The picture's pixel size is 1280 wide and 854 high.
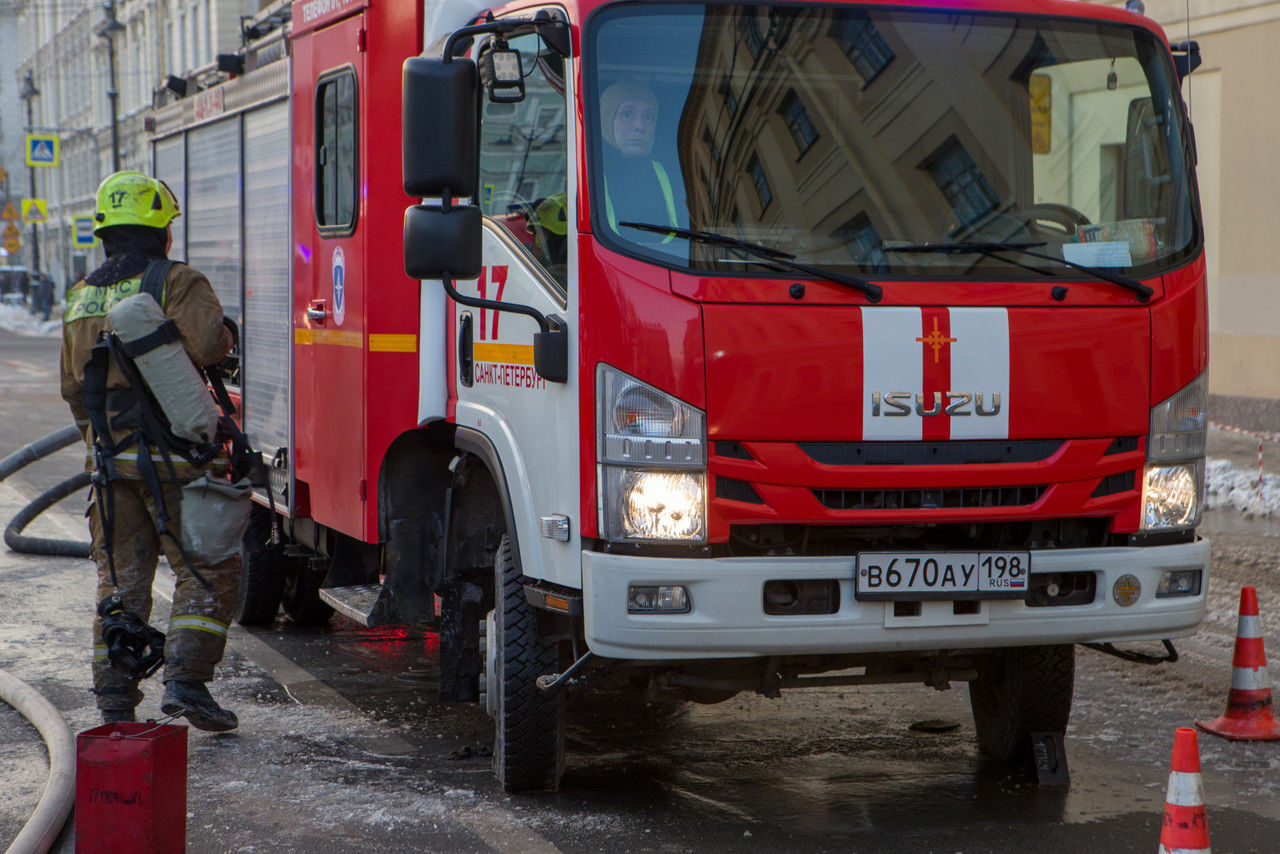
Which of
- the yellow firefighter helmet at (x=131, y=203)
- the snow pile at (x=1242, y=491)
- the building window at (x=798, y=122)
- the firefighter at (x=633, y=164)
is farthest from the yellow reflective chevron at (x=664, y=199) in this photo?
the snow pile at (x=1242, y=491)

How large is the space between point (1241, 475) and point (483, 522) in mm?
8619

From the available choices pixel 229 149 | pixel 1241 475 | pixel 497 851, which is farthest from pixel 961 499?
pixel 1241 475

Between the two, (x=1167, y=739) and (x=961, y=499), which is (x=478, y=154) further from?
(x=1167, y=739)

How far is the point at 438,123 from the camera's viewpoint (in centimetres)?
463

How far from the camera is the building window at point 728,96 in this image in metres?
4.67

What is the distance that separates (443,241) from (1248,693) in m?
3.34

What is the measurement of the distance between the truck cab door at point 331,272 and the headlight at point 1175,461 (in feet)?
9.50

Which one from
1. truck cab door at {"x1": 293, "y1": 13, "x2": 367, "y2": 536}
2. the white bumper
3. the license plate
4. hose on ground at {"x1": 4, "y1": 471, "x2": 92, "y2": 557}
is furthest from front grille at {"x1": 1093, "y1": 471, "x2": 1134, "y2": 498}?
hose on ground at {"x1": 4, "y1": 471, "x2": 92, "y2": 557}

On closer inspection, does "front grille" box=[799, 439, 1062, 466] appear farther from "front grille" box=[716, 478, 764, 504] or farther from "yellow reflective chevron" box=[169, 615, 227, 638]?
"yellow reflective chevron" box=[169, 615, 227, 638]

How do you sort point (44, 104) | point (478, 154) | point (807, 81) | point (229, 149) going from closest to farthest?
point (807, 81), point (478, 154), point (229, 149), point (44, 104)

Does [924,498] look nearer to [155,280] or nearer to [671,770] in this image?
[671,770]

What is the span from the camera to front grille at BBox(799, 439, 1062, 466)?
4531mm

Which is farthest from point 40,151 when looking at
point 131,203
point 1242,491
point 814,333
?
point 814,333

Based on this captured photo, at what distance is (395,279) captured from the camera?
20.1ft
